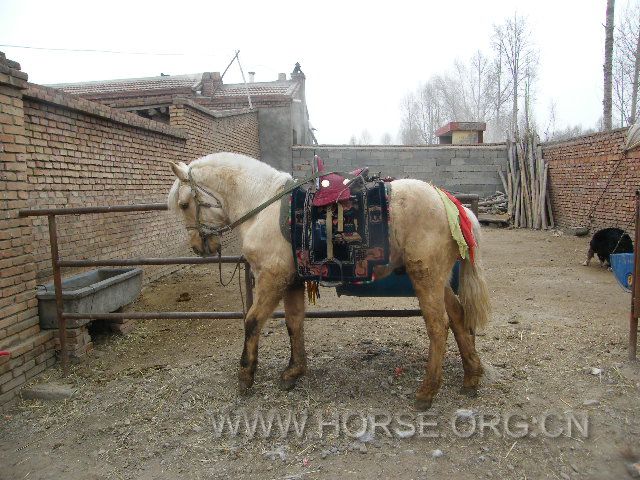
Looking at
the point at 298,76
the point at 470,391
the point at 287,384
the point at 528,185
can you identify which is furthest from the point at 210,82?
the point at 470,391

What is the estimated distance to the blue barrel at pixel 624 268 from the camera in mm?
5266

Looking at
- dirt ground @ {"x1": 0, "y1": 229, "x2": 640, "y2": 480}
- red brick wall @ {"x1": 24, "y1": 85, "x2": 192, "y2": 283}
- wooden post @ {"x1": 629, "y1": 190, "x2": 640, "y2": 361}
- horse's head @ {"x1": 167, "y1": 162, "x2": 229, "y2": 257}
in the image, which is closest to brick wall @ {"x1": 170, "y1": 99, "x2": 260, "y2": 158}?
red brick wall @ {"x1": 24, "y1": 85, "x2": 192, "y2": 283}

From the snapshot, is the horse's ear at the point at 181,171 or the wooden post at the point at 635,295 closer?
the horse's ear at the point at 181,171

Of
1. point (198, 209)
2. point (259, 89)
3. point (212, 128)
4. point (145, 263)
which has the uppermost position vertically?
point (259, 89)

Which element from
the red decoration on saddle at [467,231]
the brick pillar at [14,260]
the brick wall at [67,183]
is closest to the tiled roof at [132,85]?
the brick wall at [67,183]

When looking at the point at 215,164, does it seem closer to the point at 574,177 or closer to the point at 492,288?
the point at 492,288

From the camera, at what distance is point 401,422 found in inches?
111

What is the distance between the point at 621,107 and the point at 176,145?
29.0 metres

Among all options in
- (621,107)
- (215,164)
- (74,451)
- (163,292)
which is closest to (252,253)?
(215,164)

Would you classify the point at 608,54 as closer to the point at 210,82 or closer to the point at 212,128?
the point at 212,128

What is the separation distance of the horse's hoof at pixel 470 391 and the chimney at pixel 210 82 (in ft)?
55.3

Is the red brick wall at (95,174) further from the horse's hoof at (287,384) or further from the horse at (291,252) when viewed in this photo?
the horse's hoof at (287,384)

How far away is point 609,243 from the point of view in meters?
7.61

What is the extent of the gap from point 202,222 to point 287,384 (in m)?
1.37
